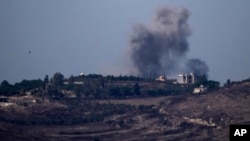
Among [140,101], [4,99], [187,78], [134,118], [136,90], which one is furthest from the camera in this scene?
[187,78]

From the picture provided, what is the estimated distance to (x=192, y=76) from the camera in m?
136

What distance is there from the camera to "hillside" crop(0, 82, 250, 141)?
78.2 m

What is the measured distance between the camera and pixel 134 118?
300 feet

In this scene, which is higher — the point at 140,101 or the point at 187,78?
the point at 187,78

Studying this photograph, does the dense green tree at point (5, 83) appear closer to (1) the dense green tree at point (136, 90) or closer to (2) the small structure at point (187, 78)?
(1) the dense green tree at point (136, 90)

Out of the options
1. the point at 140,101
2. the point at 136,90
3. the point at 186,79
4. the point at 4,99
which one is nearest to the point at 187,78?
the point at 186,79

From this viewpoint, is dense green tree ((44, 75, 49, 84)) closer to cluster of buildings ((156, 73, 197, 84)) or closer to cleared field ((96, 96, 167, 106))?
cleared field ((96, 96, 167, 106))

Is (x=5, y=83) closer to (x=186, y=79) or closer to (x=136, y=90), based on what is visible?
(x=136, y=90)

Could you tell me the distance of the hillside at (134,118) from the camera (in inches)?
3081

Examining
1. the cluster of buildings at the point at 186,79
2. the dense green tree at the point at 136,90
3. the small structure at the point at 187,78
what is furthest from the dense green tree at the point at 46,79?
the small structure at the point at 187,78

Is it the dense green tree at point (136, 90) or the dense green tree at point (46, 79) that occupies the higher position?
the dense green tree at point (46, 79)

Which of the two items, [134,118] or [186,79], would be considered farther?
[186,79]

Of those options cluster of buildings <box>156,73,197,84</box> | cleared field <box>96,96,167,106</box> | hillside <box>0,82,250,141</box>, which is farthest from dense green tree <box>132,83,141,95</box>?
cluster of buildings <box>156,73,197,84</box>

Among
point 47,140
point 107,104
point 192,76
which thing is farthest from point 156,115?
point 192,76
